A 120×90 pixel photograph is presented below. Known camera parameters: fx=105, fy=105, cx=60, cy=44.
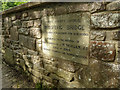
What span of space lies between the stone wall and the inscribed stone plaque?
0.05m

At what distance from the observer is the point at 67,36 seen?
61.8 inches

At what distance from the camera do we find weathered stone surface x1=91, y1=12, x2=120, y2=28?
1.12 meters

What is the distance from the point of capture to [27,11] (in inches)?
89.3

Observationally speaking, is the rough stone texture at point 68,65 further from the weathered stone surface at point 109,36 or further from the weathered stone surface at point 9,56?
the weathered stone surface at point 9,56

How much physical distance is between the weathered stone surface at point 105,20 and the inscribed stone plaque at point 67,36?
0.30ft

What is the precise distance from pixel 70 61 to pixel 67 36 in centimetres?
38

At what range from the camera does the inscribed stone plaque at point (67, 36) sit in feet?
4.52

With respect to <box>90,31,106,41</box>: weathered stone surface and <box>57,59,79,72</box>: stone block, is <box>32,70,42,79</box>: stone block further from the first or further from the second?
<box>90,31,106,41</box>: weathered stone surface

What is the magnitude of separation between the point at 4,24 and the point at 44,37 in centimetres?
205

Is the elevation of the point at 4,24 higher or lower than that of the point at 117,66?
higher

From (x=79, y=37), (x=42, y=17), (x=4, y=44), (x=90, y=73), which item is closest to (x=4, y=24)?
(x=4, y=44)

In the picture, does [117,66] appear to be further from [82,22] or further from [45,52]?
[45,52]

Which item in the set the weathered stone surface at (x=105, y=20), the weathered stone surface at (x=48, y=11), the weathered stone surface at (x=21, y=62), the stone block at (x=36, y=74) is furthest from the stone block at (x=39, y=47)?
the weathered stone surface at (x=105, y=20)

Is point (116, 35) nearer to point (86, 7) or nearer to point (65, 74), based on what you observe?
point (86, 7)
